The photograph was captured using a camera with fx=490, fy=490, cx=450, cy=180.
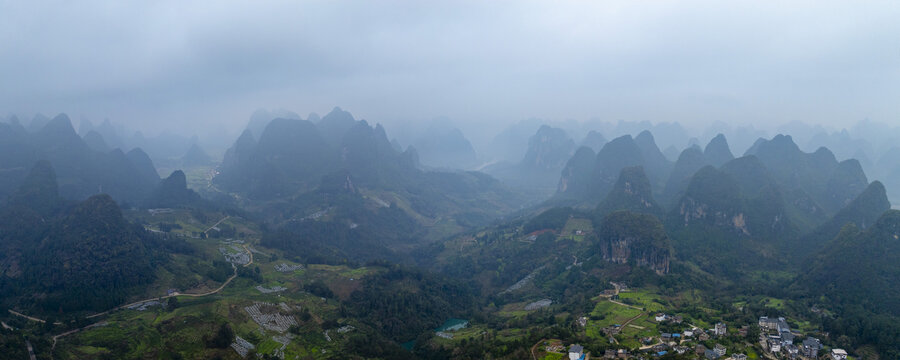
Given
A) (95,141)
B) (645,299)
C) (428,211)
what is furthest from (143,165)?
(645,299)

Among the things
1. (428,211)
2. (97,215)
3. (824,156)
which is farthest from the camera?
(428,211)

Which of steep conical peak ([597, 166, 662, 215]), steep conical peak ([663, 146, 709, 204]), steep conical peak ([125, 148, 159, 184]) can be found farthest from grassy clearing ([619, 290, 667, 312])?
Answer: steep conical peak ([125, 148, 159, 184])

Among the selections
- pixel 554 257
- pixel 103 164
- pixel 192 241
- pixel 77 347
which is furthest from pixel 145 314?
pixel 103 164

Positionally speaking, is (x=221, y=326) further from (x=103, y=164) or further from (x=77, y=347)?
(x=103, y=164)

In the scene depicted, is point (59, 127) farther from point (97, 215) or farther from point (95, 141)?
point (97, 215)

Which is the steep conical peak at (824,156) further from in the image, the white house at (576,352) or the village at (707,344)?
the white house at (576,352)

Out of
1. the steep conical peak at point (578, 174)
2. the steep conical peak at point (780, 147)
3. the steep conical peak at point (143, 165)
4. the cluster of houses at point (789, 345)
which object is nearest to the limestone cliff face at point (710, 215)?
the cluster of houses at point (789, 345)

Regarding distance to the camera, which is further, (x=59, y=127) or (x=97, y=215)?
(x=59, y=127)
